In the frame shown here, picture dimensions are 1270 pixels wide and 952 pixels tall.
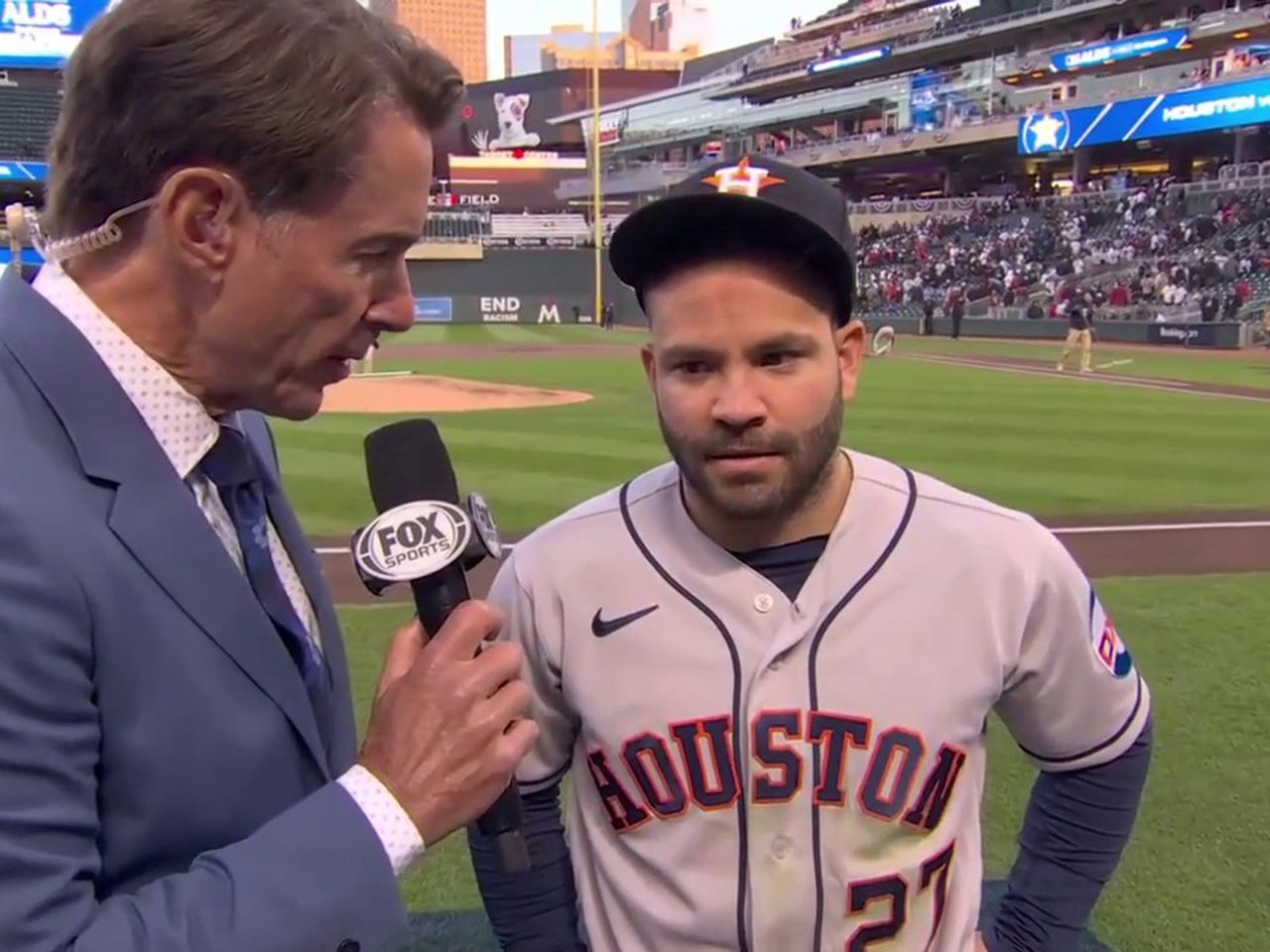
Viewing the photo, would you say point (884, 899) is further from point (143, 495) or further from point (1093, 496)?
point (1093, 496)

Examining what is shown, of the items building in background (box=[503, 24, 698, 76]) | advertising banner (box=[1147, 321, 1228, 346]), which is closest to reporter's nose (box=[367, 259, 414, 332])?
advertising banner (box=[1147, 321, 1228, 346])

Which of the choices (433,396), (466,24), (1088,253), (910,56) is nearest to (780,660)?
(433,396)

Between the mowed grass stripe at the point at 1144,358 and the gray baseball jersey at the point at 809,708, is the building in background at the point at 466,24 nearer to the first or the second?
the mowed grass stripe at the point at 1144,358

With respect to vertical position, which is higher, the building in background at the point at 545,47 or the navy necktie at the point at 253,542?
the building in background at the point at 545,47

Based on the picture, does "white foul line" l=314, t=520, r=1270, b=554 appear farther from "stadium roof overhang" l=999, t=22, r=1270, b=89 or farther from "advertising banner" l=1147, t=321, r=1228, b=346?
"stadium roof overhang" l=999, t=22, r=1270, b=89

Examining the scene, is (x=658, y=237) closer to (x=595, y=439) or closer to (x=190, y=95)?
(x=190, y=95)

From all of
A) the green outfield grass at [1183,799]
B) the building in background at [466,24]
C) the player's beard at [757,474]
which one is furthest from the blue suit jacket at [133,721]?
the building in background at [466,24]

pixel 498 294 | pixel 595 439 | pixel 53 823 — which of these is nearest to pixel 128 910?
pixel 53 823
